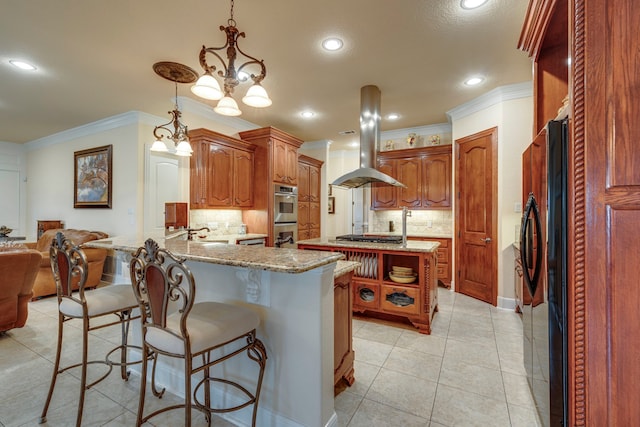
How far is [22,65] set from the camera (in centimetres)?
319

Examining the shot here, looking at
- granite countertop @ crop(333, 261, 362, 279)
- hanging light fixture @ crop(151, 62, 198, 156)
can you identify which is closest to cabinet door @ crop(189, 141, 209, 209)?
hanging light fixture @ crop(151, 62, 198, 156)

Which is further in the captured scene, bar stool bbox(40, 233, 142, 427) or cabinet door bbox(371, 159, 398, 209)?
cabinet door bbox(371, 159, 398, 209)

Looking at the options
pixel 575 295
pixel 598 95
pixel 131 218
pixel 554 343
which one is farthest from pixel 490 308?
pixel 131 218

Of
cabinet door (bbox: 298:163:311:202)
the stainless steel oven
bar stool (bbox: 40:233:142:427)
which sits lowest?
bar stool (bbox: 40:233:142:427)

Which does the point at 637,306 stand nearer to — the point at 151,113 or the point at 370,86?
the point at 370,86

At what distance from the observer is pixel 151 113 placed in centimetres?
474

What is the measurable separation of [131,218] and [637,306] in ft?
18.6

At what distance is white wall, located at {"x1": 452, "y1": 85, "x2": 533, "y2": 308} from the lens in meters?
3.71

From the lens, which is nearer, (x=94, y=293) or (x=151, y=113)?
(x=94, y=293)

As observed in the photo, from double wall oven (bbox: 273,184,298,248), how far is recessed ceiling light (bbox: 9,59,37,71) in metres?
3.22

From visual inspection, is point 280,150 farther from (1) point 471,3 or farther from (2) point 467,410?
(2) point 467,410

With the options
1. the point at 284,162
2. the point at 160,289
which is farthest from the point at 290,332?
the point at 284,162

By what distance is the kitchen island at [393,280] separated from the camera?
116 inches

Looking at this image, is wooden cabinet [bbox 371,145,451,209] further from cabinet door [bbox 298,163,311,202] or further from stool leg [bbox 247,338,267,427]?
stool leg [bbox 247,338,267,427]
